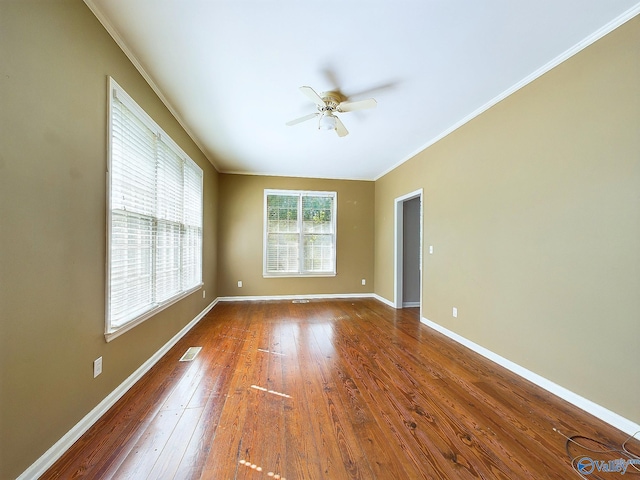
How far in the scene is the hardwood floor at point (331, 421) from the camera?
133cm

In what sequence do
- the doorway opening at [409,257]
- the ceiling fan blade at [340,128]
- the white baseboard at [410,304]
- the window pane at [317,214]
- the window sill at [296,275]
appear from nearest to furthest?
the ceiling fan blade at [340,128] → the doorway opening at [409,257] → the white baseboard at [410,304] → the window sill at [296,275] → the window pane at [317,214]

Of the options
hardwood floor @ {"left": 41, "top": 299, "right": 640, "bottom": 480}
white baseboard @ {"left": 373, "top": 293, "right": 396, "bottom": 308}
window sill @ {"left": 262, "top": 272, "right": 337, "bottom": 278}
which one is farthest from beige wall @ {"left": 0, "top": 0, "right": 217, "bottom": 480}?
white baseboard @ {"left": 373, "top": 293, "right": 396, "bottom": 308}

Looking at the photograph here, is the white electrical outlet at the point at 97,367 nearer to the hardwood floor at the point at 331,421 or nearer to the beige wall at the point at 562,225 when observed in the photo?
the hardwood floor at the point at 331,421

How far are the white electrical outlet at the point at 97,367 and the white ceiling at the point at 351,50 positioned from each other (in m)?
2.24

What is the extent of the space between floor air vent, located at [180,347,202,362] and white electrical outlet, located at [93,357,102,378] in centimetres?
91

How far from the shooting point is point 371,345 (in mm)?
2961

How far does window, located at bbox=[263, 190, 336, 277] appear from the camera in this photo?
17.7 feet

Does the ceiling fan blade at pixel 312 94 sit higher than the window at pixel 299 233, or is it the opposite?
the ceiling fan blade at pixel 312 94

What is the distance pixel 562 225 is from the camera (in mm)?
1995

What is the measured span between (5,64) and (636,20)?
3400mm

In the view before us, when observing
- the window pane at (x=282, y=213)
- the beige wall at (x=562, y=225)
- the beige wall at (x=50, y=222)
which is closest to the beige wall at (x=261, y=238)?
the window pane at (x=282, y=213)

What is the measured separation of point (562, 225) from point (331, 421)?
226cm

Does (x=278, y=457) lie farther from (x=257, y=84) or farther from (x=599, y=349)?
(x=257, y=84)

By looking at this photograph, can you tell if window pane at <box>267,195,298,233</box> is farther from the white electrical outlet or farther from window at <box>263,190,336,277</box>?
the white electrical outlet
